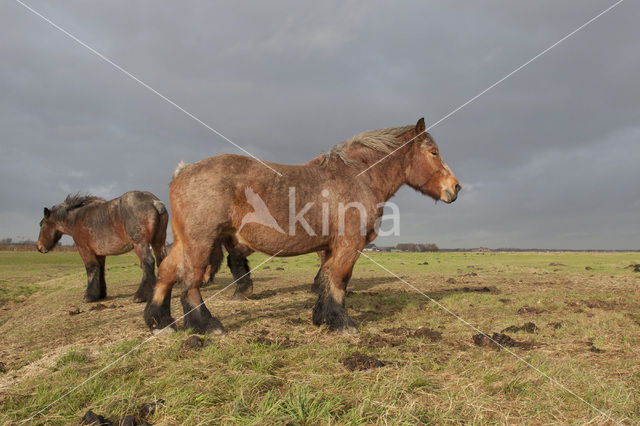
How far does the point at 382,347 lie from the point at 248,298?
17.9ft

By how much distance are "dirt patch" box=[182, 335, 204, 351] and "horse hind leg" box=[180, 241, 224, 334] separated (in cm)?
57

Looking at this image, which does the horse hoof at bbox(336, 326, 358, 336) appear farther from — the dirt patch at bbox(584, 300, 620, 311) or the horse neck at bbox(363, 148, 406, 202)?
the dirt patch at bbox(584, 300, 620, 311)

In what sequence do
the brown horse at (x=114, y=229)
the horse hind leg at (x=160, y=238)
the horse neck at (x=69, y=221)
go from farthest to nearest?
the horse neck at (x=69, y=221), the horse hind leg at (x=160, y=238), the brown horse at (x=114, y=229)

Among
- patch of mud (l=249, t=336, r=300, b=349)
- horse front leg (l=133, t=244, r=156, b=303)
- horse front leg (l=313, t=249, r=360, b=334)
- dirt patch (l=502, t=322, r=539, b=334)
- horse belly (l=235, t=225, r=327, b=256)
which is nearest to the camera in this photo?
patch of mud (l=249, t=336, r=300, b=349)

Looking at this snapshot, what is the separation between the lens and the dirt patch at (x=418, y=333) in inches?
223

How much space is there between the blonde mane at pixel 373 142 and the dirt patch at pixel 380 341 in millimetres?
3295

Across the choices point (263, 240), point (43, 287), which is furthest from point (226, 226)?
point (43, 287)

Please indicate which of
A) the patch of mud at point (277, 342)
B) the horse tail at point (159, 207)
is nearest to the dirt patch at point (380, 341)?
the patch of mud at point (277, 342)

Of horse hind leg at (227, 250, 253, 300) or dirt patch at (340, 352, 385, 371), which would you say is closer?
dirt patch at (340, 352, 385, 371)

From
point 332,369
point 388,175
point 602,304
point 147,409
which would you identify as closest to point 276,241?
point 332,369

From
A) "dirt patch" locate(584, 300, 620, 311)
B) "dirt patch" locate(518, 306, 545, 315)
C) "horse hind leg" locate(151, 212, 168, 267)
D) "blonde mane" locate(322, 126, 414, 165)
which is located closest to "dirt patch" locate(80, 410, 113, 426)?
"blonde mane" locate(322, 126, 414, 165)

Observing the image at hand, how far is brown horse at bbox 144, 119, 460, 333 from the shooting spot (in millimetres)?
5551

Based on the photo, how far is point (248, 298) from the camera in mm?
9656

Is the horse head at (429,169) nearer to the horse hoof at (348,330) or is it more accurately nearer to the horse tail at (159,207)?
the horse hoof at (348,330)
